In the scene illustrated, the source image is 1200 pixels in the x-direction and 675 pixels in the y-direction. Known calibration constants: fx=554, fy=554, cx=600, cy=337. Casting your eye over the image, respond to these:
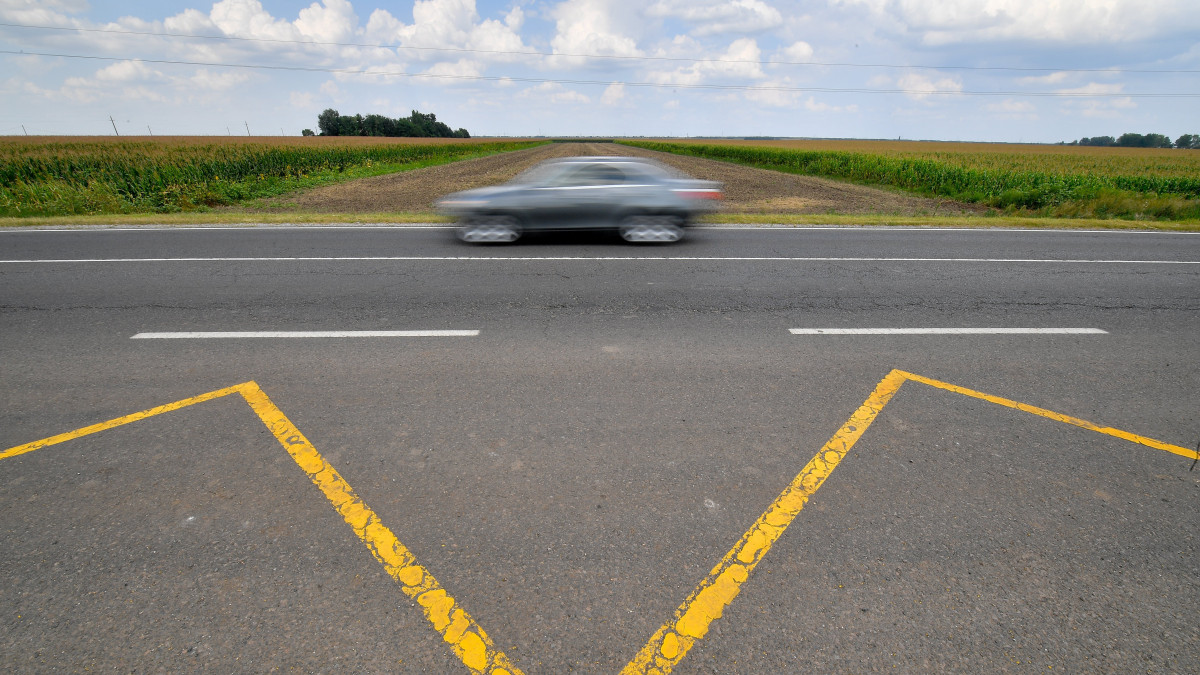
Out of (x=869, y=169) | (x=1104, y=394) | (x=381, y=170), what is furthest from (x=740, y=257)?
(x=381, y=170)

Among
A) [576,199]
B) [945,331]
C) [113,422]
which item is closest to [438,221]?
[576,199]

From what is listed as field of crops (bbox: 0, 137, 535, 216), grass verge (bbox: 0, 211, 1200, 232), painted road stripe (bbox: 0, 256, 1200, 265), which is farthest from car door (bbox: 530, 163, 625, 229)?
field of crops (bbox: 0, 137, 535, 216)

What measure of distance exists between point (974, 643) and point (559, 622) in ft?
5.19

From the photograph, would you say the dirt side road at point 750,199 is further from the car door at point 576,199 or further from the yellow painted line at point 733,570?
the yellow painted line at point 733,570

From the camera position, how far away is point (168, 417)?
3.62 meters

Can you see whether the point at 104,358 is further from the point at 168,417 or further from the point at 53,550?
the point at 53,550

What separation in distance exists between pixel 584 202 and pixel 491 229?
5.32 ft

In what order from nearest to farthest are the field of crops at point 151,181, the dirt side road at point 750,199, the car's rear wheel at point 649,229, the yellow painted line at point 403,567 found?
the yellow painted line at point 403,567, the car's rear wheel at point 649,229, the field of crops at point 151,181, the dirt side road at point 750,199

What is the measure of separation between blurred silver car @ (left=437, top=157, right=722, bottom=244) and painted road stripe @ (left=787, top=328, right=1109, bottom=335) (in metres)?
4.55

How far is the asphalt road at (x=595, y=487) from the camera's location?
2.13 metres

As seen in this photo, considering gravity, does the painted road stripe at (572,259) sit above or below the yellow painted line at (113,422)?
above

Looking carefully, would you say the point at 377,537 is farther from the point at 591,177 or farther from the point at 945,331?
the point at 591,177

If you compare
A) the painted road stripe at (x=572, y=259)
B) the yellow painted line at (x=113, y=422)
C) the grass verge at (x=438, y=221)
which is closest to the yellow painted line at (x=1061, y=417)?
the painted road stripe at (x=572, y=259)

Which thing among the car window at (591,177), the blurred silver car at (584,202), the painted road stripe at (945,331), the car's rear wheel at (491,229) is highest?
the car window at (591,177)
